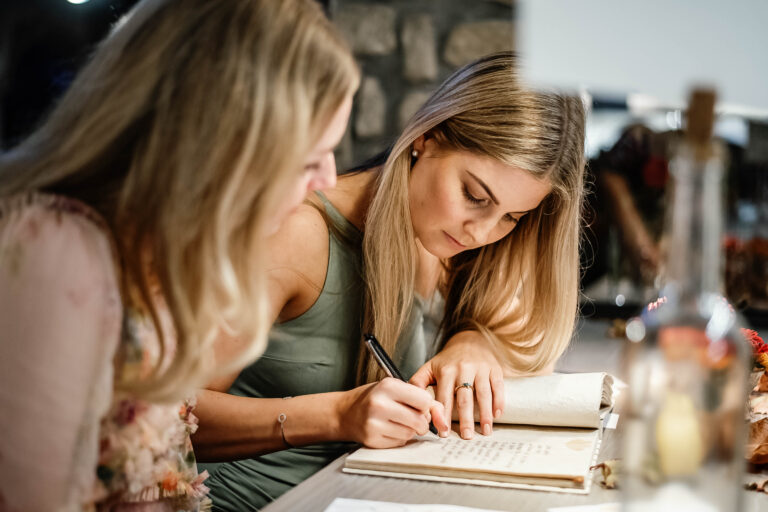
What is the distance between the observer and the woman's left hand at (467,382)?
107cm

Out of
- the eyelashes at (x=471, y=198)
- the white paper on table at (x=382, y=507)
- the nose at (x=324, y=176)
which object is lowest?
the white paper on table at (x=382, y=507)

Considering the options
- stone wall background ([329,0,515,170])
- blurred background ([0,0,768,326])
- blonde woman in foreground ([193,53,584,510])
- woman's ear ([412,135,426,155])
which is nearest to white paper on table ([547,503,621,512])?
blonde woman in foreground ([193,53,584,510])

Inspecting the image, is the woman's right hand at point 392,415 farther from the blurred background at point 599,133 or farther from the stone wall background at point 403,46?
the stone wall background at point 403,46

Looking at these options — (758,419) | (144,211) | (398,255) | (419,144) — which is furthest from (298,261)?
(758,419)

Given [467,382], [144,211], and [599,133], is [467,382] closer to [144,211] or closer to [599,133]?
[144,211]

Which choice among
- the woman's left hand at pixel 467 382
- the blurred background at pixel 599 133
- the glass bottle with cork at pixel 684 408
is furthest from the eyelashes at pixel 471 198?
the blurred background at pixel 599 133

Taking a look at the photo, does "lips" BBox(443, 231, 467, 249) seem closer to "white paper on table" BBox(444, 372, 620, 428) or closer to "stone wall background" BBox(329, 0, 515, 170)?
"white paper on table" BBox(444, 372, 620, 428)

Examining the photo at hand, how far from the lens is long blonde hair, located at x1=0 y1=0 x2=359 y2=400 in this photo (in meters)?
0.66

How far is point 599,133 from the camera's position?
2658 millimetres

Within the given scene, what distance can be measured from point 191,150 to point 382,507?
42 cm

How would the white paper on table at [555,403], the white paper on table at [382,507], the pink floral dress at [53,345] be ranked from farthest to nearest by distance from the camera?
the white paper on table at [555,403], the white paper on table at [382,507], the pink floral dress at [53,345]

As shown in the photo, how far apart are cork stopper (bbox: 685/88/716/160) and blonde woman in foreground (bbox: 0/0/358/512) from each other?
335mm

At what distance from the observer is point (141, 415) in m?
0.79

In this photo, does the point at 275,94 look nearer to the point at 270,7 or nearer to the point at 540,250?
the point at 270,7
